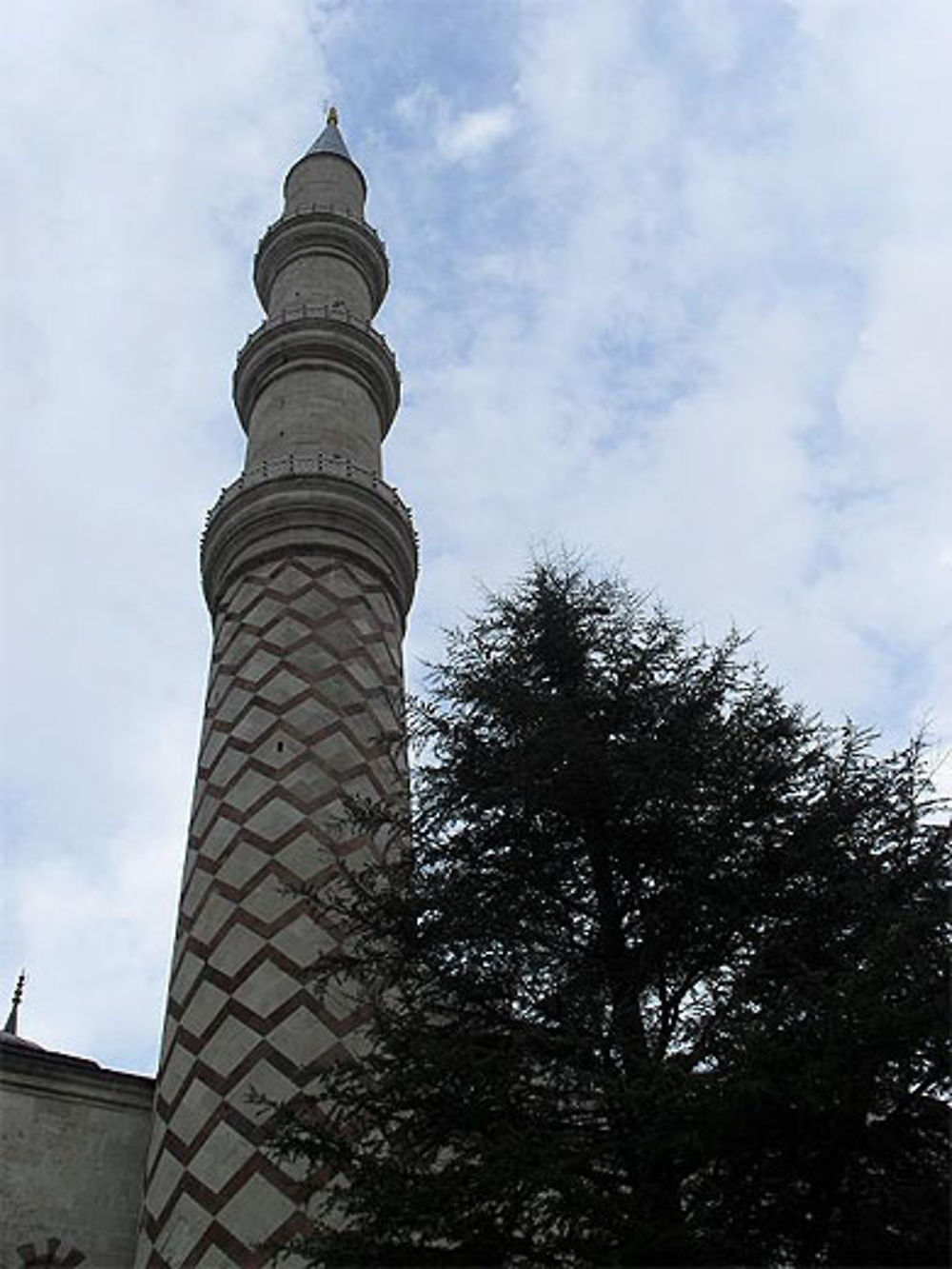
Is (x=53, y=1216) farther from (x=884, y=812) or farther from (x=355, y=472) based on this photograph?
(x=355, y=472)

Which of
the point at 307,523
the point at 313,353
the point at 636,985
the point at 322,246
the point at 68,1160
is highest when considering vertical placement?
the point at 322,246

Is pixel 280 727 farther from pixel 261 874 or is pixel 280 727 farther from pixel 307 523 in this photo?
pixel 307 523

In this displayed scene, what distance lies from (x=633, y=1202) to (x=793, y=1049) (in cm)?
112

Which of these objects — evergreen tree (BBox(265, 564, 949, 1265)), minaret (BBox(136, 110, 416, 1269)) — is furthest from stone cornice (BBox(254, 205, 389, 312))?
evergreen tree (BBox(265, 564, 949, 1265))

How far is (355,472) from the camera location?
1505 centimetres

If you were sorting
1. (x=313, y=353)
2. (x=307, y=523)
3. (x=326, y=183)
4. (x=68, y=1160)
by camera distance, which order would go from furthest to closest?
1. (x=326, y=183)
2. (x=313, y=353)
3. (x=307, y=523)
4. (x=68, y=1160)

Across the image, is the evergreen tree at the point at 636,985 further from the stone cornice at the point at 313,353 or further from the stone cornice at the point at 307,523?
the stone cornice at the point at 313,353

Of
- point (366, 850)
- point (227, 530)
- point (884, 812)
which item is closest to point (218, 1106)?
point (366, 850)

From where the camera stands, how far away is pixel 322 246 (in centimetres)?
1834

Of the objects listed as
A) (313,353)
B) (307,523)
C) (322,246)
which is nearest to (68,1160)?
(307,523)

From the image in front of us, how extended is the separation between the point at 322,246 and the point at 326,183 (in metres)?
1.79

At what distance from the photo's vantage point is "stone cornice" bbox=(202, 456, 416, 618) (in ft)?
47.3

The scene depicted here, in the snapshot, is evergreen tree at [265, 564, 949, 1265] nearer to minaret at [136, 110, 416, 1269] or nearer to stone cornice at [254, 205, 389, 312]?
minaret at [136, 110, 416, 1269]

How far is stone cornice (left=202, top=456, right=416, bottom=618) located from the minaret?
0.07 feet
